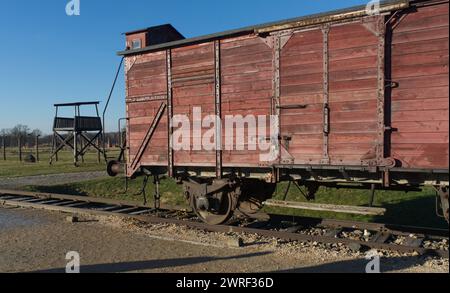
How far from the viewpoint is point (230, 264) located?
21.4ft

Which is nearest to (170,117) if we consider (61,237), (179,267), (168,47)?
(168,47)

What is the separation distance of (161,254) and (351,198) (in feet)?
26.3

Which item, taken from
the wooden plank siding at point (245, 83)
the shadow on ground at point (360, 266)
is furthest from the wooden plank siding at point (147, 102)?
the shadow on ground at point (360, 266)

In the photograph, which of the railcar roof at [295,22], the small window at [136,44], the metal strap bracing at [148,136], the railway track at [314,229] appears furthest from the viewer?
the small window at [136,44]

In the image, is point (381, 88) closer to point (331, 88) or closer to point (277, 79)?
point (331, 88)

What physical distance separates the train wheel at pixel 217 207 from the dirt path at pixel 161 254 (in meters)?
0.67

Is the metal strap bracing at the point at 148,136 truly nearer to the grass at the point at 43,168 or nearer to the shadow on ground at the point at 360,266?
the shadow on ground at the point at 360,266

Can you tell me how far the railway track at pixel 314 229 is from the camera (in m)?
7.18

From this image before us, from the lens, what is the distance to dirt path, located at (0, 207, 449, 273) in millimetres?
6355

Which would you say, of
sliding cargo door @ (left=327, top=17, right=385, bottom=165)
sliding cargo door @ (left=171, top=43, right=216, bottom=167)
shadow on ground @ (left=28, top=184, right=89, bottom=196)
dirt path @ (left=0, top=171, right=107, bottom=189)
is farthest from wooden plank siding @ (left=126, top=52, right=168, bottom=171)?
dirt path @ (left=0, top=171, right=107, bottom=189)

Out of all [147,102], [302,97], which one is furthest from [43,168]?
[302,97]

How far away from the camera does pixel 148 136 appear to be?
10.1m

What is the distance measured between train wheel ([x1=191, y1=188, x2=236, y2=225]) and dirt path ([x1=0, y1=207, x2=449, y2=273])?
0.67 meters

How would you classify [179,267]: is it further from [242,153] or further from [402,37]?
[402,37]
